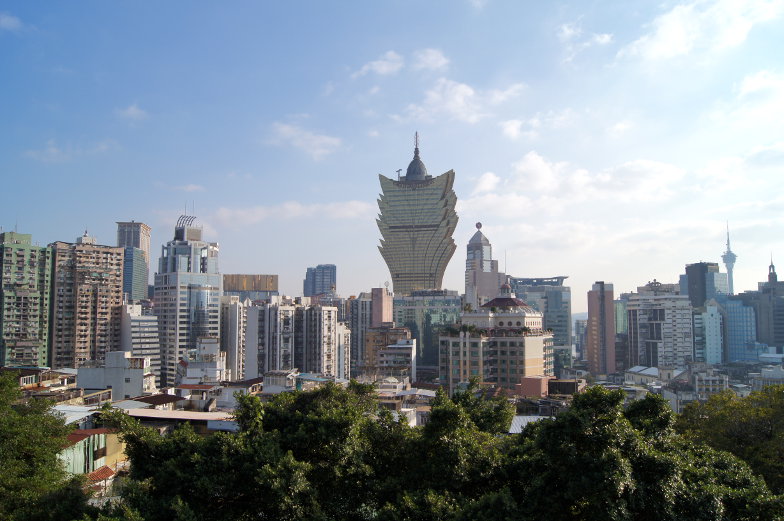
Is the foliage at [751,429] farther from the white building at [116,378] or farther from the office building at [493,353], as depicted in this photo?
the white building at [116,378]

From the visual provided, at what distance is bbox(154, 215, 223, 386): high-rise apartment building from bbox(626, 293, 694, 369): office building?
3409 inches

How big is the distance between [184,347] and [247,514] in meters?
87.4

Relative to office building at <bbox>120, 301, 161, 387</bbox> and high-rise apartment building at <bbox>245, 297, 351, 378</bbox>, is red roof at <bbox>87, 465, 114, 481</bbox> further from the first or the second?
office building at <bbox>120, 301, 161, 387</bbox>

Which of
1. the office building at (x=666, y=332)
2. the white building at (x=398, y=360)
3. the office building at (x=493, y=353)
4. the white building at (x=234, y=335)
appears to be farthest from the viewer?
the office building at (x=666, y=332)

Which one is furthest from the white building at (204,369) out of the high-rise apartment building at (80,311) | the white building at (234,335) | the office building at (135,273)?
the office building at (135,273)

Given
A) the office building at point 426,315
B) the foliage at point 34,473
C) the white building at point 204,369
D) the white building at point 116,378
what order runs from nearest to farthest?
the foliage at point 34,473 → the white building at point 116,378 → the white building at point 204,369 → the office building at point 426,315

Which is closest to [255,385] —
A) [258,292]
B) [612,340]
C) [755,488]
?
[755,488]

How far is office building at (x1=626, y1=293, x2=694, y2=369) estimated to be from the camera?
5143 inches

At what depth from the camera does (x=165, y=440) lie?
18656mm

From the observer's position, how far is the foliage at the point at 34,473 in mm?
16578

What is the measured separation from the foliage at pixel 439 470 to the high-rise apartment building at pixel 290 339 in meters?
77.2

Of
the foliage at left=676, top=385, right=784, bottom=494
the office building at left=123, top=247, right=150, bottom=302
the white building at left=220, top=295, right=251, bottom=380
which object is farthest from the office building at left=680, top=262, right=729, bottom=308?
the foliage at left=676, top=385, right=784, bottom=494

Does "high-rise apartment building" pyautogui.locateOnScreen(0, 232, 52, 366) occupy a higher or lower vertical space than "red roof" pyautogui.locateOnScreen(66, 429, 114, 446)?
higher

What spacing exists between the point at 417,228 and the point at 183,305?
7547cm
